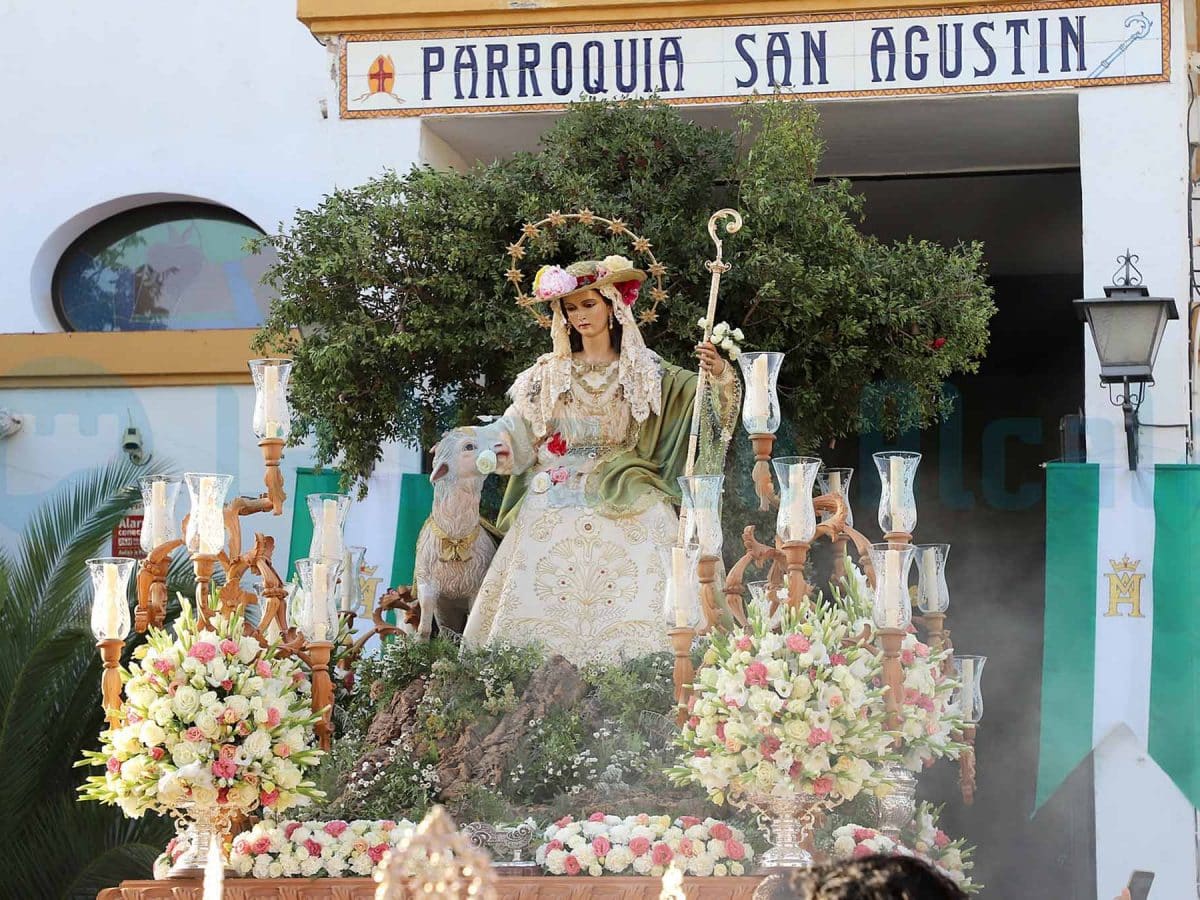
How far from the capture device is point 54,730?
11.1 metres

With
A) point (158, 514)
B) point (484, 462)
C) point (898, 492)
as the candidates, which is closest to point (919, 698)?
point (898, 492)

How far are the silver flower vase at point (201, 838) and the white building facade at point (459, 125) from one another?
402cm

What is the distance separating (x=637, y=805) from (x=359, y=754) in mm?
1236

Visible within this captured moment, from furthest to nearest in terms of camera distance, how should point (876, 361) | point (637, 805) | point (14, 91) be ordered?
Answer: point (14, 91) < point (876, 361) < point (637, 805)

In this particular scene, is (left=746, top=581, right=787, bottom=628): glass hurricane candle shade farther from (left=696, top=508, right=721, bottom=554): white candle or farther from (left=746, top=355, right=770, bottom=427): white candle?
(left=746, top=355, right=770, bottom=427): white candle

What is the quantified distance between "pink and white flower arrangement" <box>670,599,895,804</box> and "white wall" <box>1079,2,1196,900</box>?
4.01 m

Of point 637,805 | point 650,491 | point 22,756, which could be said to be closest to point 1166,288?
point 650,491

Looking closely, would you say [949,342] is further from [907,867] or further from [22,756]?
[907,867]

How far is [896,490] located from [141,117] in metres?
7.21

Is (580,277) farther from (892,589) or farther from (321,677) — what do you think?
(892,589)

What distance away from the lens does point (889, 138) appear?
43.7 ft

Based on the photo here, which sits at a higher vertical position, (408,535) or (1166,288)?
(1166,288)

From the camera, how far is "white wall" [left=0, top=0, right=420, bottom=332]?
13664 mm

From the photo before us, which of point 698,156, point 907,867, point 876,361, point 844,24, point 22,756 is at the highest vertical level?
point 844,24
